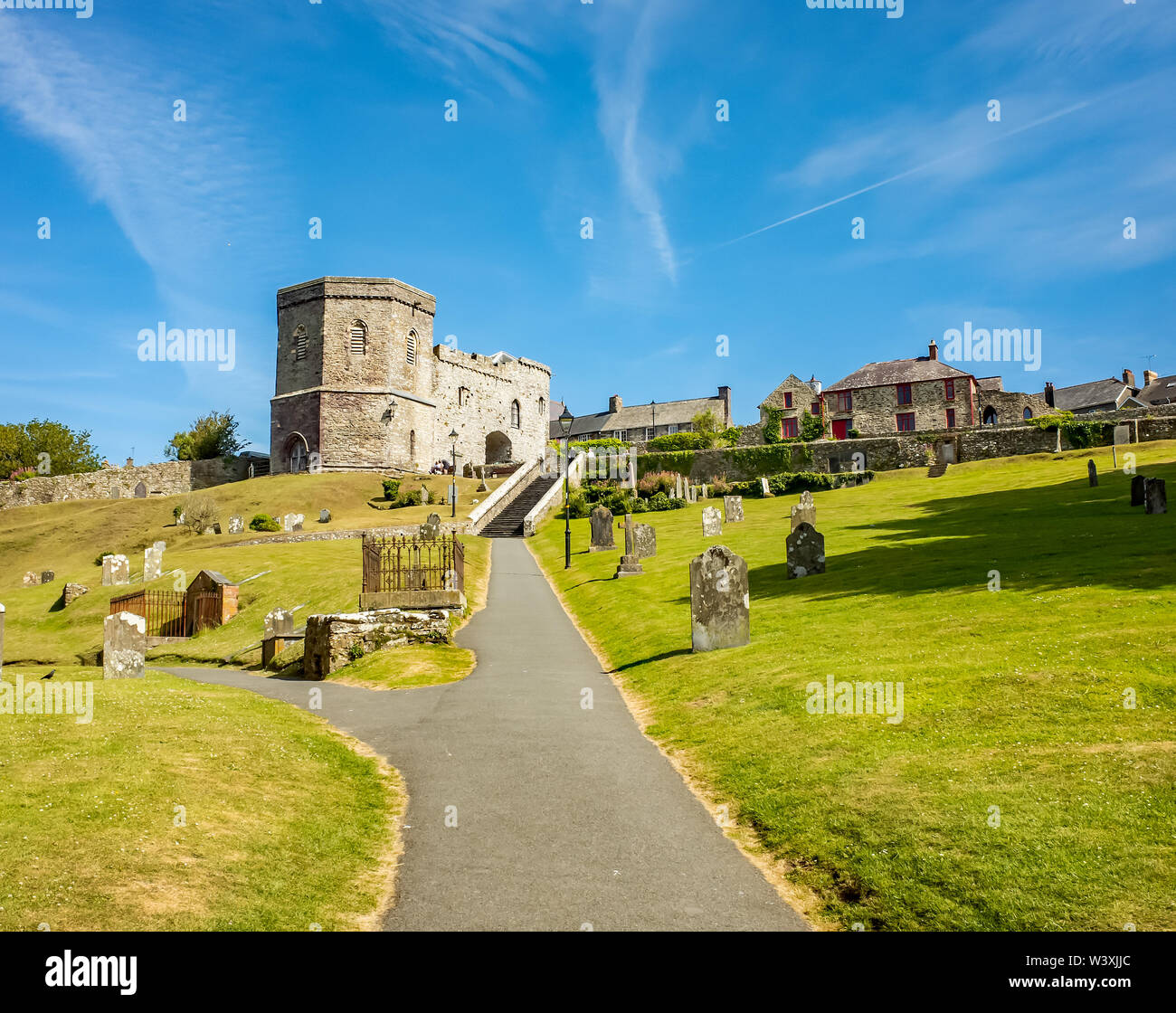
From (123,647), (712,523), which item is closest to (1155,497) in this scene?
(712,523)

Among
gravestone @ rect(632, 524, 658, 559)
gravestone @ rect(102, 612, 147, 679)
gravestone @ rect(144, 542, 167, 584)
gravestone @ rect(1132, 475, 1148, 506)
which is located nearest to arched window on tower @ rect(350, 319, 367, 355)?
gravestone @ rect(144, 542, 167, 584)

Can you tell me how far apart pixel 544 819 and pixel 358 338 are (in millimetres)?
64079

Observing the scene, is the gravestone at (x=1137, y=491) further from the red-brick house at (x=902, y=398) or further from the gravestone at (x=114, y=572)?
the red-brick house at (x=902, y=398)

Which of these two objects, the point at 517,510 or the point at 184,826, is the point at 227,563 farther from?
the point at 184,826

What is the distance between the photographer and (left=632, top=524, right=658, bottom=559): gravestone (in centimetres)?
2819

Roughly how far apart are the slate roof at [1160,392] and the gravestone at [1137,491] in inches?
2509

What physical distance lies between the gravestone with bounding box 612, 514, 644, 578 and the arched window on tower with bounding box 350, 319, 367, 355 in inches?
1816

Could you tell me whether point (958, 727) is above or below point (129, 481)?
below

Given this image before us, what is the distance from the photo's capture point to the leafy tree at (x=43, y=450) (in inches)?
3324

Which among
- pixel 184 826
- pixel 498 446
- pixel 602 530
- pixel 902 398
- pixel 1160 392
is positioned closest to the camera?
pixel 184 826

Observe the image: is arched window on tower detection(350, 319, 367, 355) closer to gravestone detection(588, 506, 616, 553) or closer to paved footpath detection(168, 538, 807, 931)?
gravestone detection(588, 506, 616, 553)

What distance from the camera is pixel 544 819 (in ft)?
26.5
